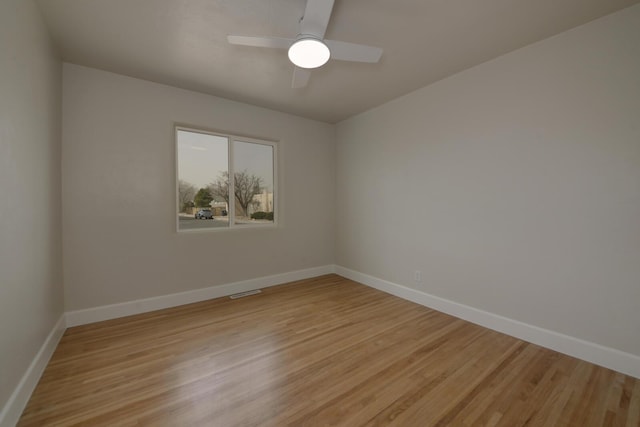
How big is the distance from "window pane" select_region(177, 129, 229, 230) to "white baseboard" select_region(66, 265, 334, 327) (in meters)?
0.83

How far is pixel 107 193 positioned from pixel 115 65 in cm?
130

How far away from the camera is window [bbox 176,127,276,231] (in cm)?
328

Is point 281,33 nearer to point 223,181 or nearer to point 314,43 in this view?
point 314,43

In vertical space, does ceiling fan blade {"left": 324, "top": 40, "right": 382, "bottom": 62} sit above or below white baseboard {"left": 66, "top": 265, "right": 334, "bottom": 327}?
above


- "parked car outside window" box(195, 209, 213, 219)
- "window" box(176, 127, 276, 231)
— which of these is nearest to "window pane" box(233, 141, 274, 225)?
"window" box(176, 127, 276, 231)

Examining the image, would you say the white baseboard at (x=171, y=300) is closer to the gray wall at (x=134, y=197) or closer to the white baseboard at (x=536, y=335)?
the gray wall at (x=134, y=197)

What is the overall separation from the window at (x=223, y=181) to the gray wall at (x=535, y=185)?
1942mm

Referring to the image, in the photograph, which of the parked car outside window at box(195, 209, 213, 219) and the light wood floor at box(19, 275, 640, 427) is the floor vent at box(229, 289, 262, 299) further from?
the parked car outside window at box(195, 209, 213, 219)

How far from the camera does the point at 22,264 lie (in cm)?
158

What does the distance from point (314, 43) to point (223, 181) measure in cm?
242

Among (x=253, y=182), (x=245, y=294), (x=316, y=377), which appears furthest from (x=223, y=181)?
(x=316, y=377)

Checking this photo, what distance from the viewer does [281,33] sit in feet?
6.98

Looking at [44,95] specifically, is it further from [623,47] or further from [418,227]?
[623,47]

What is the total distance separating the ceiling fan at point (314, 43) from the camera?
1.56 metres
